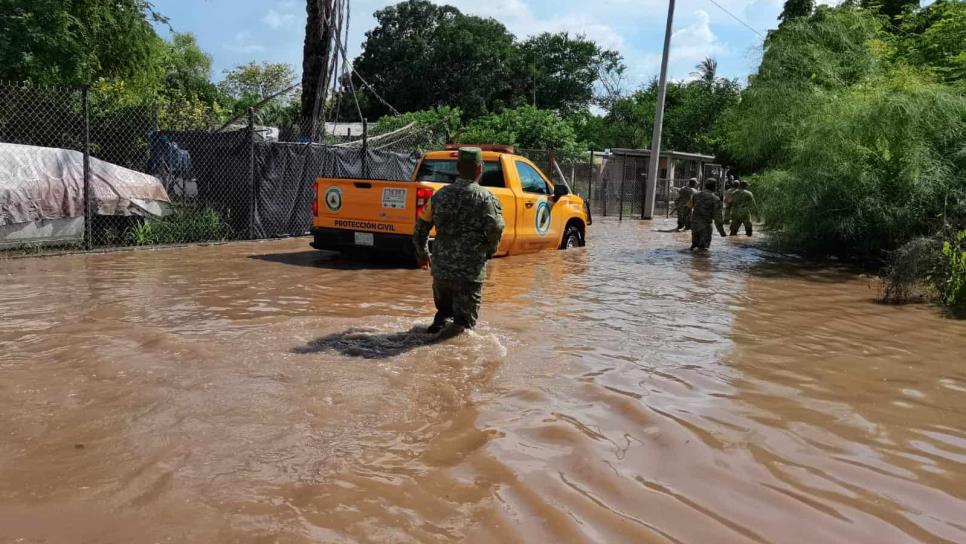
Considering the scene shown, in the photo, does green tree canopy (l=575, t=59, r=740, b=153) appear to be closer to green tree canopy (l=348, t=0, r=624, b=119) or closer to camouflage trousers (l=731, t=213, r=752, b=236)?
green tree canopy (l=348, t=0, r=624, b=119)

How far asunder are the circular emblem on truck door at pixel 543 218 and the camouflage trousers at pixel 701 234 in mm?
3911

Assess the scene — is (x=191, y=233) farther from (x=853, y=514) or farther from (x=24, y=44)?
(x=853, y=514)

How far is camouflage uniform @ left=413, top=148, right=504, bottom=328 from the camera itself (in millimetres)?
5676

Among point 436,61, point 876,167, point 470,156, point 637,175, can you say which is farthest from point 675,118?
point 470,156

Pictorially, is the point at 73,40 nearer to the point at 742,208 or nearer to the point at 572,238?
the point at 572,238

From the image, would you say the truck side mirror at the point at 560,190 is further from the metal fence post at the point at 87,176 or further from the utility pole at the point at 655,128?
the utility pole at the point at 655,128

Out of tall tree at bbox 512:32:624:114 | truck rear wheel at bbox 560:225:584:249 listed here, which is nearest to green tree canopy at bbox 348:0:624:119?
tall tree at bbox 512:32:624:114

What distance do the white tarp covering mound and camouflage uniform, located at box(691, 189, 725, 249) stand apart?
9804 mm

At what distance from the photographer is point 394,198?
30.6 feet

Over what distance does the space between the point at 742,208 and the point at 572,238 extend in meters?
7.12

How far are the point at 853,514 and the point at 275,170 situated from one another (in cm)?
1142

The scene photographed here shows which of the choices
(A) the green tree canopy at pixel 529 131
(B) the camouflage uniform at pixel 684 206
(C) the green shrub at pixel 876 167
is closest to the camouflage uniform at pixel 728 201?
(B) the camouflage uniform at pixel 684 206

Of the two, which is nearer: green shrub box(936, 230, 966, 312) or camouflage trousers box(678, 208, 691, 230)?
green shrub box(936, 230, 966, 312)

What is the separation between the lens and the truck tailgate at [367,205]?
9258 mm
